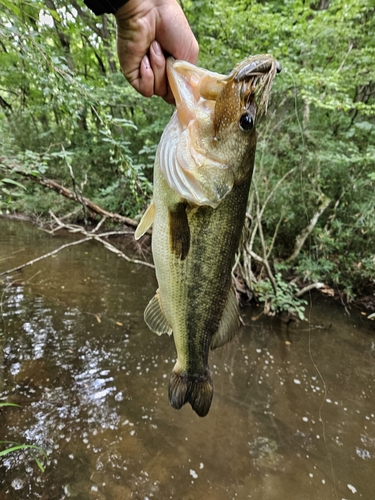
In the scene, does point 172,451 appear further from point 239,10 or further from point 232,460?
point 239,10

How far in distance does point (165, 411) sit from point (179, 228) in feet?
9.12

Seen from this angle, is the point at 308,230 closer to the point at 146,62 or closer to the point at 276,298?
the point at 276,298

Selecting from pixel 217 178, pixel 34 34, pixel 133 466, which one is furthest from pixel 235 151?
pixel 133 466

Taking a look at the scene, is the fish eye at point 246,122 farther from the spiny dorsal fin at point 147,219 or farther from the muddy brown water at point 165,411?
the muddy brown water at point 165,411

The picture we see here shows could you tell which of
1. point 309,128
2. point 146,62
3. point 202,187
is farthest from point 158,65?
point 309,128

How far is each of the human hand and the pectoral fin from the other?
58 cm

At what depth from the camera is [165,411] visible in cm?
356

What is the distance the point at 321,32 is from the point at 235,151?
6320 mm

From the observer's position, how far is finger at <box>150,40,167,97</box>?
1.44m

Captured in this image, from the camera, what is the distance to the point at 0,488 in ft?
8.38

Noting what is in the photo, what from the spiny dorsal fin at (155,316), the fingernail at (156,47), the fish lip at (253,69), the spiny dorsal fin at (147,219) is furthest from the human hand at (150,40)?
the spiny dorsal fin at (155,316)

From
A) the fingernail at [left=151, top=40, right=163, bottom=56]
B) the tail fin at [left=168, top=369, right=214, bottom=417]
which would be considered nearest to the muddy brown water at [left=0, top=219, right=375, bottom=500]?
the tail fin at [left=168, top=369, right=214, bottom=417]

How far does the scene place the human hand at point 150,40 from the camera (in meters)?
1.34

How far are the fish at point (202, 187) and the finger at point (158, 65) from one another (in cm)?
4
